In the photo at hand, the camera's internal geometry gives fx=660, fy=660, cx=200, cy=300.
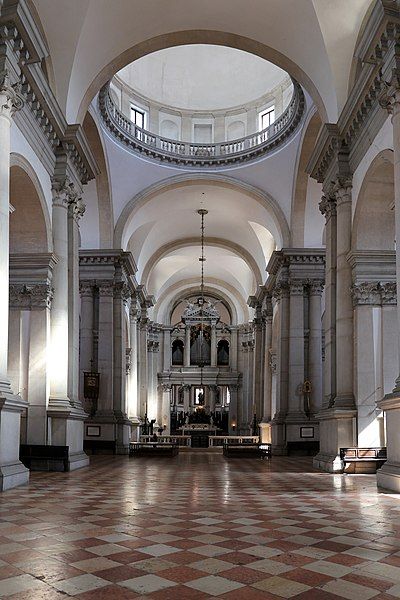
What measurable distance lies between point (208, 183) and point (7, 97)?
55.6 feet

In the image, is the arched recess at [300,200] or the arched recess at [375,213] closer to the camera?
the arched recess at [375,213]

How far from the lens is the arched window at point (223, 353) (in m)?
44.8

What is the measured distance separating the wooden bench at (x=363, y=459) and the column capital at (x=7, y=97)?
8960mm

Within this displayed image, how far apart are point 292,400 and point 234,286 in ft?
69.2

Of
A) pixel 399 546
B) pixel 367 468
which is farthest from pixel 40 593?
pixel 367 468

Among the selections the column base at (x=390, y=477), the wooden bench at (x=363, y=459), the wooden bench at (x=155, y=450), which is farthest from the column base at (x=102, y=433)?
the column base at (x=390, y=477)

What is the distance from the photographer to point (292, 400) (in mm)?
23328

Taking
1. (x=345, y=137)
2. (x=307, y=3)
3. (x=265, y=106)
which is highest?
(x=265, y=106)

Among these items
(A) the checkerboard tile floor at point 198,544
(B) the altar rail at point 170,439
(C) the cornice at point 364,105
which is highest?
(C) the cornice at point 364,105

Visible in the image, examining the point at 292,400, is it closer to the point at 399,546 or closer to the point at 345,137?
the point at 345,137

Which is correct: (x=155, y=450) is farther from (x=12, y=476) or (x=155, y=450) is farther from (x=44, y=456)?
(x=12, y=476)

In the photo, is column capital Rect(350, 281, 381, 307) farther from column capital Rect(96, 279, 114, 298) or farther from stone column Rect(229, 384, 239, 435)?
stone column Rect(229, 384, 239, 435)

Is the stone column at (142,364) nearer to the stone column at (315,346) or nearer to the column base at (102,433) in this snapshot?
the column base at (102,433)

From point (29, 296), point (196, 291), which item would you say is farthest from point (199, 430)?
point (29, 296)
